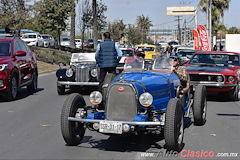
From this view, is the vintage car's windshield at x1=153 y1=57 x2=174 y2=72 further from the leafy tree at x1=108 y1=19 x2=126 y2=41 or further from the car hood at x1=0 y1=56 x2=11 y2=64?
the leafy tree at x1=108 y1=19 x2=126 y2=41

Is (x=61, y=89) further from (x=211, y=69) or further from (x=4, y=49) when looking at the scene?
(x=211, y=69)

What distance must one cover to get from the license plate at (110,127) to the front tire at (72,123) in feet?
2.05

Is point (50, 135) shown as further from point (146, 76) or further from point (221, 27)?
point (221, 27)

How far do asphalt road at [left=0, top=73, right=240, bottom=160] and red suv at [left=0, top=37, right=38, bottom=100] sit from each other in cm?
204

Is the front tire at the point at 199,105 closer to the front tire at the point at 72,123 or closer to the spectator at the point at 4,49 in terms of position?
the front tire at the point at 72,123

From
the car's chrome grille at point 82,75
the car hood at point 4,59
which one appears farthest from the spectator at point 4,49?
the car's chrome grille at point 82,75

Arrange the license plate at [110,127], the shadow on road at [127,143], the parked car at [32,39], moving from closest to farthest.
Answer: the license plate at [110,127] < the shadow on road at [127,143] < the parked car at [32,39]

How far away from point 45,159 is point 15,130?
98.1 inches

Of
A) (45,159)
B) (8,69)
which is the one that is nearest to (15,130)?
(45,159)

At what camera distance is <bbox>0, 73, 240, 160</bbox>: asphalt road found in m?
7.08

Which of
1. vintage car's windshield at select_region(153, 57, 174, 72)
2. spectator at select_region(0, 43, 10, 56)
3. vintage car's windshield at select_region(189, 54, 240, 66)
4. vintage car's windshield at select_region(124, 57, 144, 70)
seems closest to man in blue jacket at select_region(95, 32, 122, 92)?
vintage car's windshield at select_region(124, 57, 144, 70)

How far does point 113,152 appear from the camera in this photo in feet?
23.6

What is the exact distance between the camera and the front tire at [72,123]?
717 cm

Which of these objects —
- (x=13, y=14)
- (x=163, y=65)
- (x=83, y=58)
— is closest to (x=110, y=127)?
(x=163, y=65)
